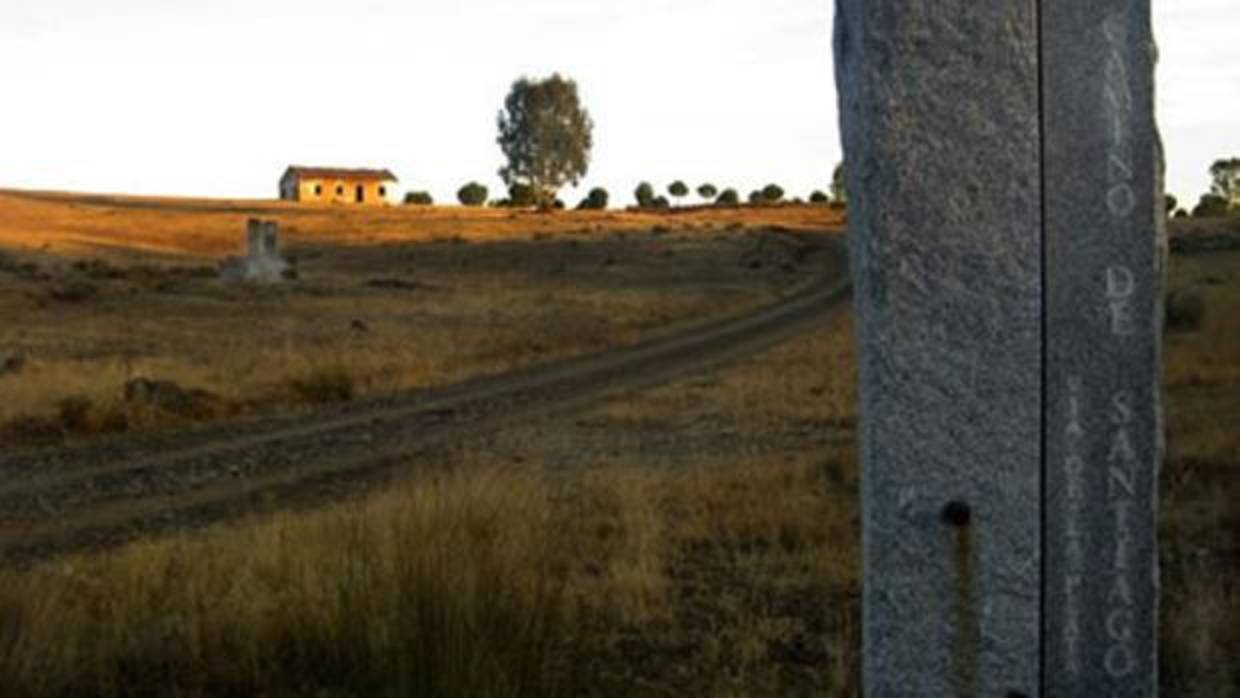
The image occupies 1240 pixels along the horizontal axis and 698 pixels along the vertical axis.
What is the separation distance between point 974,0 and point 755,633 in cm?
411

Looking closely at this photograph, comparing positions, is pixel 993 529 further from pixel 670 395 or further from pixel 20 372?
pixel 20 372

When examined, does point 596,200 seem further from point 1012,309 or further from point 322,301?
point 1012,309

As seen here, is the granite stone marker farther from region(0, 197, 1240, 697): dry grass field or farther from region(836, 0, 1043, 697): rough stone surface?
region(0, 197, 1240, 697): dry grass field

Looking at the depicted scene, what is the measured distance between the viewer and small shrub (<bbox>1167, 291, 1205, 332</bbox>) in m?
27.0

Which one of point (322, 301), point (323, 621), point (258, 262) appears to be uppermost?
point (258, 262)

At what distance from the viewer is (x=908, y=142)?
12.2ft

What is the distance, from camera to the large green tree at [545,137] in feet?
424

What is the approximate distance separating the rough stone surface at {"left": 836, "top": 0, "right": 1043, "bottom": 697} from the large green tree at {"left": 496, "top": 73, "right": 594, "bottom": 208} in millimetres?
125594

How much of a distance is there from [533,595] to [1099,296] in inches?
123

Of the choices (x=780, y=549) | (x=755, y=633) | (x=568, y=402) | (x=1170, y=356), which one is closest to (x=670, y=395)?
(x=568, y=402)

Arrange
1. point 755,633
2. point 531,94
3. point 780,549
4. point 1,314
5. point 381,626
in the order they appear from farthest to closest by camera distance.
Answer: point 531,94 → point 1,314 → point 780,549 → point 755,633 → point 381,626

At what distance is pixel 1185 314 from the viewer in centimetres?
2780

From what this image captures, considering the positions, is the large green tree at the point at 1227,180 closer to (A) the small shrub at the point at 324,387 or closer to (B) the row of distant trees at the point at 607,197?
(B) the row of distant trees at the point at 607,197

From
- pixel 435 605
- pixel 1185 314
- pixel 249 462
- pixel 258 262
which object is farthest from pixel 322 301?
pixel 435 605
